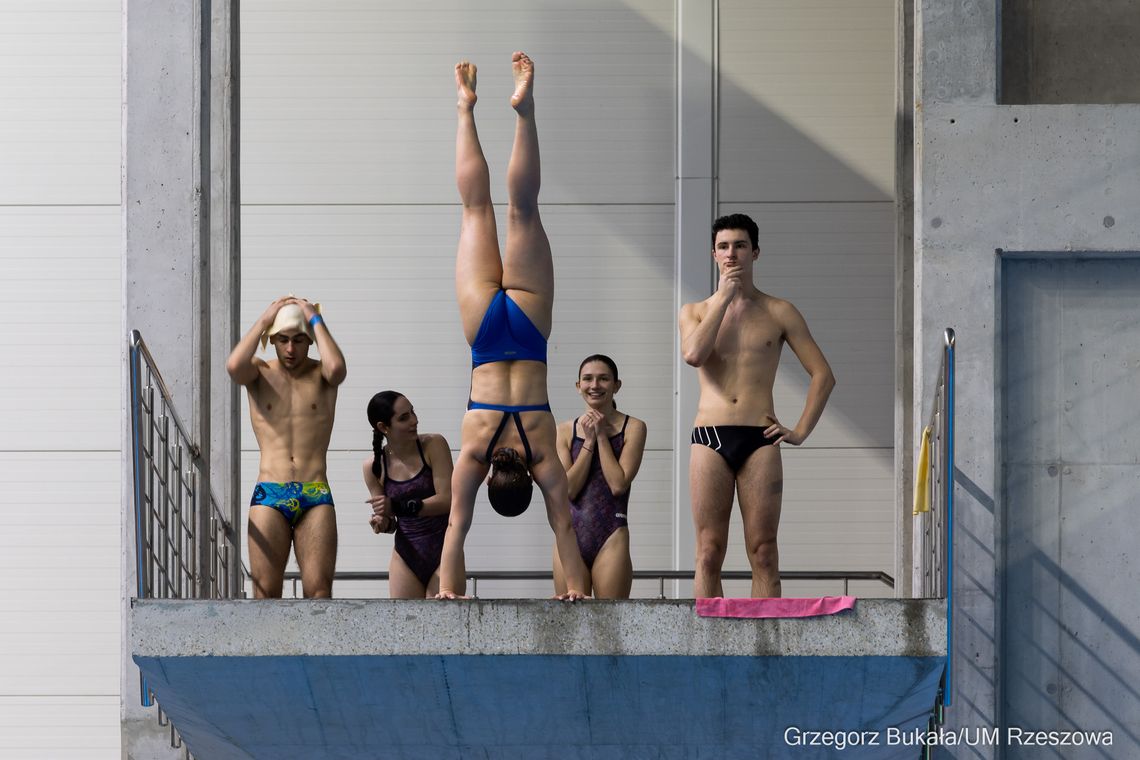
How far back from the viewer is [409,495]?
760cm

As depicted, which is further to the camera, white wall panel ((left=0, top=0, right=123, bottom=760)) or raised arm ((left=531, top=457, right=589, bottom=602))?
white wall panel ((left=0, top=0, right=123, bottom=760))

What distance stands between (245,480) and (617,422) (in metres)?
3.63

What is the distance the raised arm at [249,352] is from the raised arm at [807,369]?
2.41 meters

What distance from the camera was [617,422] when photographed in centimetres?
771

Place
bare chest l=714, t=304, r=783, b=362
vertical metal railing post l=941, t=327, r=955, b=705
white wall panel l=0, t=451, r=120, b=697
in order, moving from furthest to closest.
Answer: white wall panel l=0, t=451, r=120, b=697, bare chest l=714, t=304, r=783, b=362, vertical metal railing post l=941, t=327, r=955, b=705

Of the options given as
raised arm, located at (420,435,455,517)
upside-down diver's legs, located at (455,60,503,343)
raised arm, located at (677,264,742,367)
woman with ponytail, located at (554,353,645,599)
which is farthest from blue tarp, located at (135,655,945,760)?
upside-down diver's legs, located at (455,60,503,343)

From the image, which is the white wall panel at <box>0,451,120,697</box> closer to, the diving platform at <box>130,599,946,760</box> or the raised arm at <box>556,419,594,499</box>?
the diving platform at <box>130,599,946,760</box>

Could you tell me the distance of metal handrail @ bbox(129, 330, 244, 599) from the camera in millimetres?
6730

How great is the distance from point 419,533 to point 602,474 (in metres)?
0.99

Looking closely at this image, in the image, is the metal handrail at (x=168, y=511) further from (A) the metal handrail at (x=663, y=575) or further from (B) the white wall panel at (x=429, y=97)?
(B) the white wall panel at (x=429, y=97)

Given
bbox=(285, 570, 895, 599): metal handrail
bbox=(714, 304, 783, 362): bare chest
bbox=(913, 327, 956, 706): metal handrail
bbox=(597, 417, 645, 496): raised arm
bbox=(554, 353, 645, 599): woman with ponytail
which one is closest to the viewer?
bbox=(913, 327, 956, 706): metal handrail

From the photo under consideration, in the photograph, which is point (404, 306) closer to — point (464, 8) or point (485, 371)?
point (464, 8)

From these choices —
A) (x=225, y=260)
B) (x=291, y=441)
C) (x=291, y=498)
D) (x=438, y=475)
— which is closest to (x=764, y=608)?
(x=438, y=475)

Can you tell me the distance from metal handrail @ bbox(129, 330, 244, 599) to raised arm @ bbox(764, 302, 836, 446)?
283 cm
